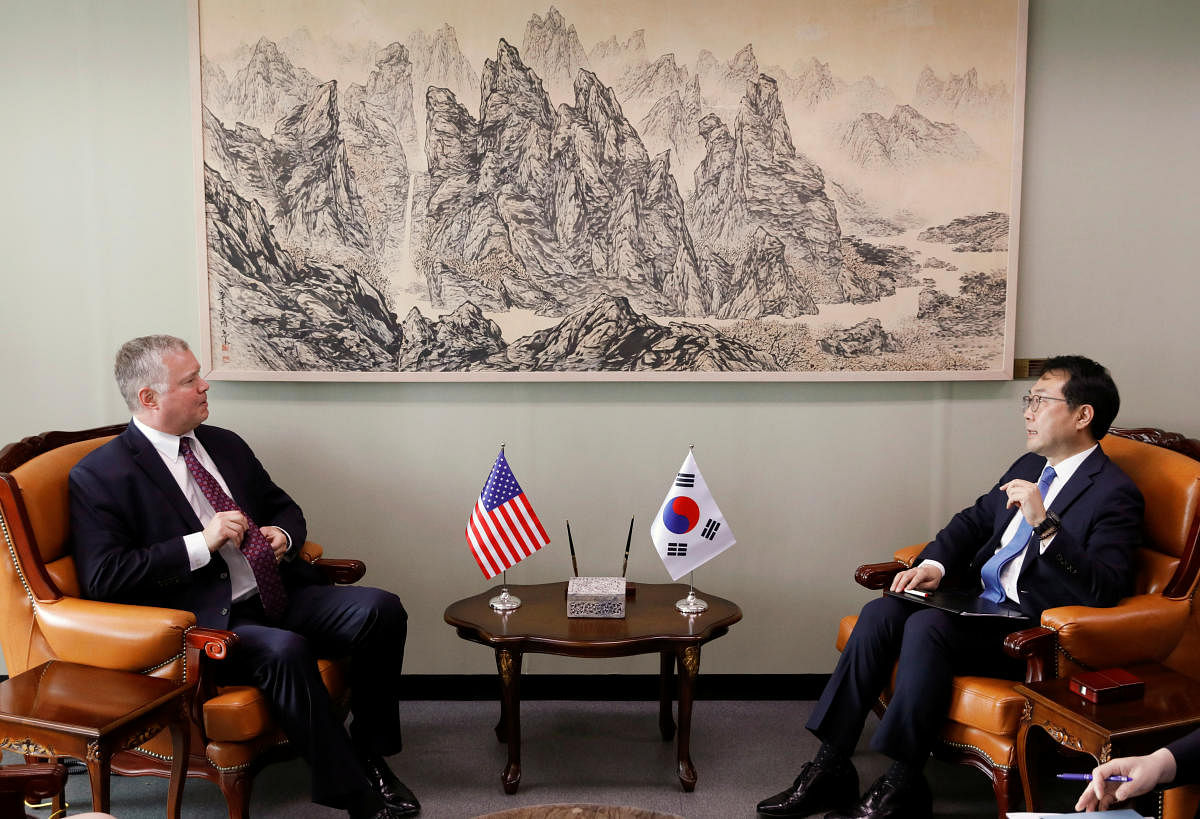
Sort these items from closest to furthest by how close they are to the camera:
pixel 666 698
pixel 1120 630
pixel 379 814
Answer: pixel 1120 630
pixel 379 814
pixel 666 698

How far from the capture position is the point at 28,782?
191cm

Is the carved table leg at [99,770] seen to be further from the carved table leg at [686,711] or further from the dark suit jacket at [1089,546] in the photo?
the dark suit jacket at [1089,546]

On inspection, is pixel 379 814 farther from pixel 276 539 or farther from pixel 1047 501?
pixel 1047 501

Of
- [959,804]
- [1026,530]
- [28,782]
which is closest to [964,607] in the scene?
[1026,530]

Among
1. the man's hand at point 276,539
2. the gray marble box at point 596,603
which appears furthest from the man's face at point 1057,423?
the man's hand at point 276,539

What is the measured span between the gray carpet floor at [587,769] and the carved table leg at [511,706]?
67 millimetres

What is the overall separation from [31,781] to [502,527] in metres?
1.60

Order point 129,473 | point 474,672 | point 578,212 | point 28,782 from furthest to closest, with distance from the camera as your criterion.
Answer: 1. point 474,672
2. point 578,212
3. point 129,473
4. point 28,782

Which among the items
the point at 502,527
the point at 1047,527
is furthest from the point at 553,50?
the point at 1047,527

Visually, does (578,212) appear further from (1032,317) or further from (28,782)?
(28,782)

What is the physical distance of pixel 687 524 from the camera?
3.25 meters

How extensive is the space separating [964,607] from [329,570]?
2225 millimetres

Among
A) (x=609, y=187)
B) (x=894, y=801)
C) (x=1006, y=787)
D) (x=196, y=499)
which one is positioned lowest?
(x=894, y=801)

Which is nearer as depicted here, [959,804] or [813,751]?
[959,804]
